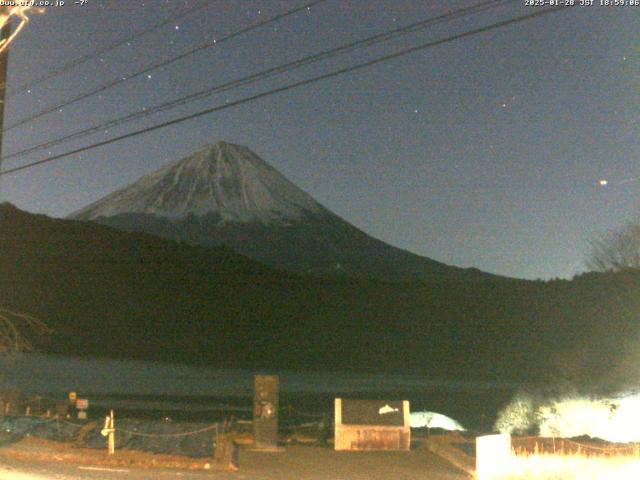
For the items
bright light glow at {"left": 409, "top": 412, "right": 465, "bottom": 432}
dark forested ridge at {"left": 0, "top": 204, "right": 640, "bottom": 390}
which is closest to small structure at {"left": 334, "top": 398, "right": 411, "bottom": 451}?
bright light glow at {"left": 409, "top": 412, "right": 465, "bottom": 432}

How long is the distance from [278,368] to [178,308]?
68.0 ft

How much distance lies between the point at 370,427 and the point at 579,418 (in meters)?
19.1

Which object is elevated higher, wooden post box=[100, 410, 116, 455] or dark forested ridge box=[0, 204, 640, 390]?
dark forested ridge box=[0, 204, 640, 390]

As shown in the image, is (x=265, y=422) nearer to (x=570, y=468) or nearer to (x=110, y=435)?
(x=110, y=435)

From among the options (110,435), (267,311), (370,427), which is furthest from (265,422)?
(267,311)

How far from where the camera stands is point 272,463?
781 inches

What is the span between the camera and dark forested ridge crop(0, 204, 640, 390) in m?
91.5

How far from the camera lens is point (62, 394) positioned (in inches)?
2235

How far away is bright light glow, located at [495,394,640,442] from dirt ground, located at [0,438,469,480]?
53.2 ft

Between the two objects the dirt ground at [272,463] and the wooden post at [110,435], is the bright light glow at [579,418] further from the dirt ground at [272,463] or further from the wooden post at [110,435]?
the wooden post at [110,435]

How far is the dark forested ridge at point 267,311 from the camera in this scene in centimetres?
9150

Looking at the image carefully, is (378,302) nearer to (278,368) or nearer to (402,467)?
(278,368)

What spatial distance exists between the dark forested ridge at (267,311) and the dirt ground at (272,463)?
184 ft

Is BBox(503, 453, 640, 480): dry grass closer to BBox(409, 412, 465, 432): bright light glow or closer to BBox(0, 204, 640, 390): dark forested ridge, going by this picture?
BBox(409, 412, 465, 432): bright light glow
